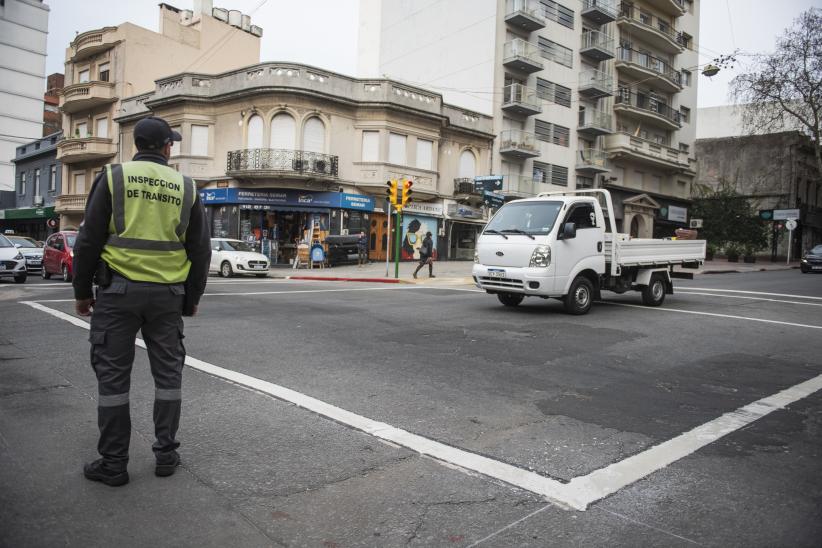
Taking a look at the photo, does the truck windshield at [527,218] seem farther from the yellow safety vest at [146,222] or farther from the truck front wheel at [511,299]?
the yellow safety vest at [146,222]

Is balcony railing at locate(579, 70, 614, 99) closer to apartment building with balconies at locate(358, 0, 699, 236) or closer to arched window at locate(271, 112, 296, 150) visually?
apartment building with balconies at locate(358, 0, 699, 236)

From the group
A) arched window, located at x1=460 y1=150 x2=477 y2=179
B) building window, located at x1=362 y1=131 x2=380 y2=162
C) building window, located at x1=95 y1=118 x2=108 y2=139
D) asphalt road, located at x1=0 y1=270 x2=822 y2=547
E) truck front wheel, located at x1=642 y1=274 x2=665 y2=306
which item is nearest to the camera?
asphalt road, located at x1=0 y1=270 x2=822 y2=547

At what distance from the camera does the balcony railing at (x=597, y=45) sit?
36.2m

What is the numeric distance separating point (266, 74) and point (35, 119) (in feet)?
153

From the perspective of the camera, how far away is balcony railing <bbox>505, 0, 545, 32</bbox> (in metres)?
32.0

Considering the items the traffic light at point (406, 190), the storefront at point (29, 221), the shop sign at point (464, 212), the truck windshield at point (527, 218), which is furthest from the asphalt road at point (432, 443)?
the storefront at point (29, 221)

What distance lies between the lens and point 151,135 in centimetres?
325

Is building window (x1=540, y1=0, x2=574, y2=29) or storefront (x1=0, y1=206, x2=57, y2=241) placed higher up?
building window (x1=540, y1=0, x2=574, y2=29)

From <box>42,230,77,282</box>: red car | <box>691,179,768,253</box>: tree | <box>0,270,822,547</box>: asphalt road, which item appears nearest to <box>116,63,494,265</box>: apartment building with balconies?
<box>42,230,77,282</box>: red car

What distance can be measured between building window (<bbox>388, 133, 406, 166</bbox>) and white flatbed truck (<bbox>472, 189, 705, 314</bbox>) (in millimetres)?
18677

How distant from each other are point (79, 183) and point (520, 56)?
2948cm

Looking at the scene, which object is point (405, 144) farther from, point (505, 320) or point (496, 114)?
point (505, 320)

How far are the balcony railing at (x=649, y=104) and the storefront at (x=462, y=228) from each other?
1465 cm

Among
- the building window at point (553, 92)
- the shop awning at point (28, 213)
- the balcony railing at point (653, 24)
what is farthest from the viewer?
the shop awning at point (28, 213)
